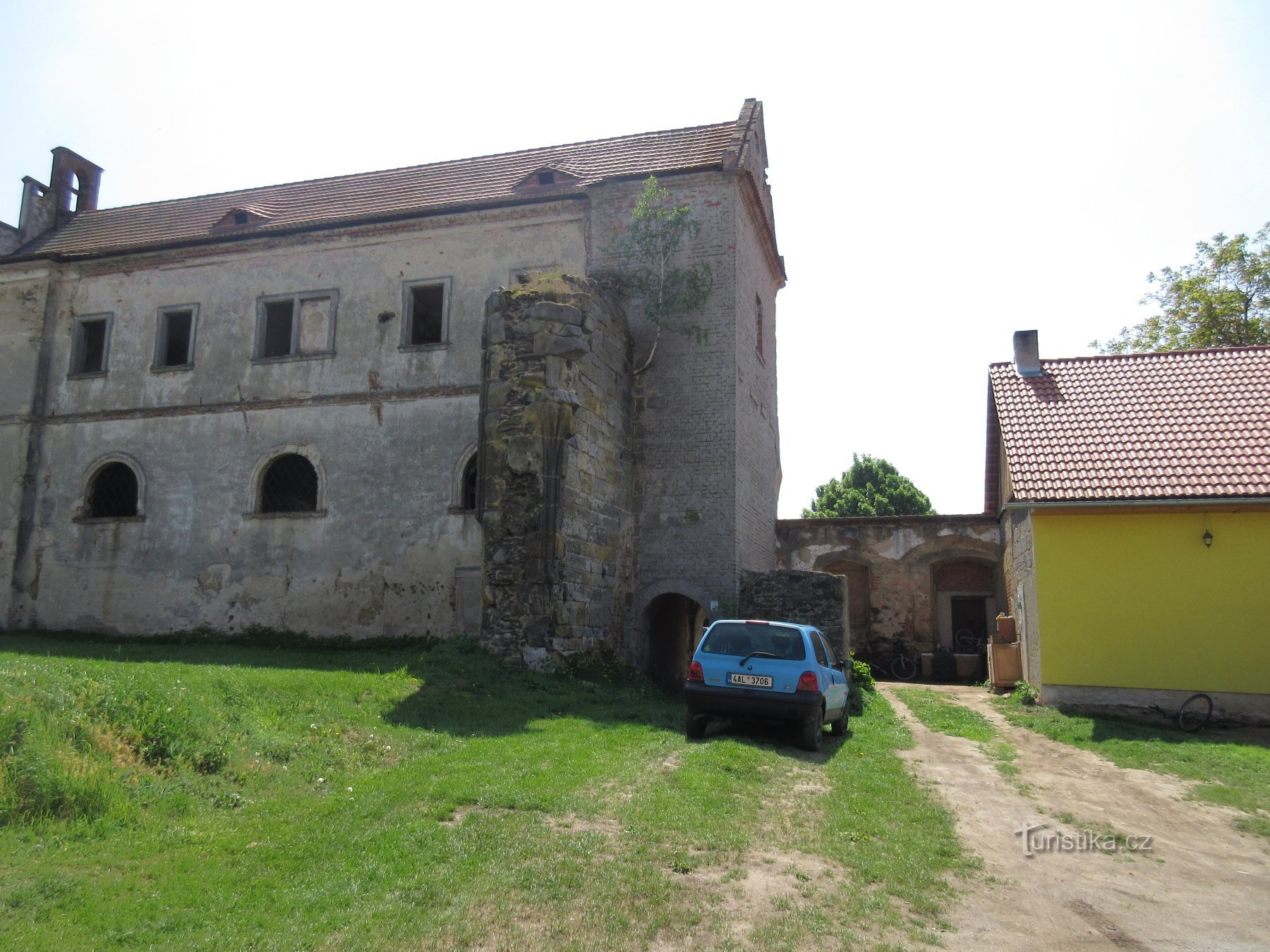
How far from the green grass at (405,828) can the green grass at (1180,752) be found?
313 cm

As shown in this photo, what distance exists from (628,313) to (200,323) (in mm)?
10704

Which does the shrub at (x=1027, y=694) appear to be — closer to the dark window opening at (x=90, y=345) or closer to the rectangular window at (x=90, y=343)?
the rectangular window at (x=90, y=343)

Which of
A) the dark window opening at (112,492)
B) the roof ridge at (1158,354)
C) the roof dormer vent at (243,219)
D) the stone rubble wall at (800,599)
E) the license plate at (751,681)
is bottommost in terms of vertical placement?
the license plate at (751,681)

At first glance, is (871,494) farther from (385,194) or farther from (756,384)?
(385,194)

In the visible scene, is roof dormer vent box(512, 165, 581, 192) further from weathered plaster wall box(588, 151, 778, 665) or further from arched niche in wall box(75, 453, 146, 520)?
arched niche in wall box(75, 453, 146, 520)

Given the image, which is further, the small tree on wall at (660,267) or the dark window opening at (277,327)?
the dark window opening at (277,327)

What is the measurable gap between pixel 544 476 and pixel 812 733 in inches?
224

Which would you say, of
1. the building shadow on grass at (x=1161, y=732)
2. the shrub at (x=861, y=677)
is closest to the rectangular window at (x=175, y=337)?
the shrub at (x=861, y=677)

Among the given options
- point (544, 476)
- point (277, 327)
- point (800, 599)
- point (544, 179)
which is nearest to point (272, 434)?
point (277, 327)

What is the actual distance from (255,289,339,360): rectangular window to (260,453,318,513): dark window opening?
244 centimetres

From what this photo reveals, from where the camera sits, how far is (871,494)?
144 ft

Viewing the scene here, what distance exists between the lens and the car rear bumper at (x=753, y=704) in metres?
9.64

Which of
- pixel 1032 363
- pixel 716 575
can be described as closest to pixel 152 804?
pixel 716 575

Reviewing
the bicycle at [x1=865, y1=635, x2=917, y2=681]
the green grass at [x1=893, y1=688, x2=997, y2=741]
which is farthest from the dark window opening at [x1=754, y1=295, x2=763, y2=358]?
the bicycle at [x1=865, y1=635, x2=917, y2=681]
